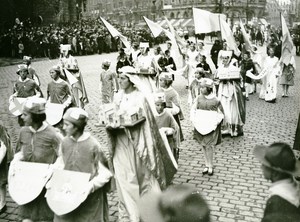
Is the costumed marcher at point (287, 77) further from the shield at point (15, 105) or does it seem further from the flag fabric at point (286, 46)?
the shield at point (15, 105)

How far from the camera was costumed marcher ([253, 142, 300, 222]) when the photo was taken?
3297 millimetres

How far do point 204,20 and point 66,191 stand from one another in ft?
31.6

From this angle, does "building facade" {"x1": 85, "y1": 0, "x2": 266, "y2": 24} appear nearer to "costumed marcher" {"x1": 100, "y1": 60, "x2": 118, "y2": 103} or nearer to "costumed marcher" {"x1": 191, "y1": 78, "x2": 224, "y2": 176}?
"costumed marcher" {"x1": 100, "y1": 60, "x2": 118, "y2": 103}

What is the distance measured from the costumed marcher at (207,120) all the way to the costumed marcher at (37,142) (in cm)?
317

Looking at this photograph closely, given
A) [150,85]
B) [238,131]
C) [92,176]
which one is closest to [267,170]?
[92,176]

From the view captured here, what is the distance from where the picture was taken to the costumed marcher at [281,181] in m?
3.30

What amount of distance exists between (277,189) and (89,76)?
18852 millimetres

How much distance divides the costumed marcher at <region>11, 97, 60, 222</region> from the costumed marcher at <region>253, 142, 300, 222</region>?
2.48 m

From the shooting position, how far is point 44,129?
16.7 ft

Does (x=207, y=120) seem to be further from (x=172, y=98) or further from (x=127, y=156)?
(x=127, y=156)

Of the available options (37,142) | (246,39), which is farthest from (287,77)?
(37,142)

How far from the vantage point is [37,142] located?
199 inches

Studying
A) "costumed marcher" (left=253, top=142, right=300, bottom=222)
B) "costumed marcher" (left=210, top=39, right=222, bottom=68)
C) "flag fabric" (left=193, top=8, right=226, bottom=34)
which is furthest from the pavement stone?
"costumed marcher" (left=253, top=142, right=300, bottom=222)

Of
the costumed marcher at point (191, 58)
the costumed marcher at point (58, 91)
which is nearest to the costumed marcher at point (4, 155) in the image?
the costumed marcher at point (58, 91)
